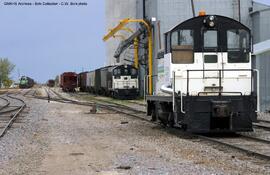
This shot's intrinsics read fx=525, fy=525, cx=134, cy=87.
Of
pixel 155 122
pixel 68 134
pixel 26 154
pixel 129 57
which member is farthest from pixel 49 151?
pixel 129 57

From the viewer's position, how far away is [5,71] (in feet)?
478

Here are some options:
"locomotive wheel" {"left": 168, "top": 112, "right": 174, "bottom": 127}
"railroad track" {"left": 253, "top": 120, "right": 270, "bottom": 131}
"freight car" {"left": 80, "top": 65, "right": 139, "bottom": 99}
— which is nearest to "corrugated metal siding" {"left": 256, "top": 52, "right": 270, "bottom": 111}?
"railroad track" {"left": 253, "top": 120, "right": 270, "bottom": 131}

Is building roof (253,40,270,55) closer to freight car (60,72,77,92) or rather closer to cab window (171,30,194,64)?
cab window (171,30,194,64)

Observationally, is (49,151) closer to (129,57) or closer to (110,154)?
(110,154)

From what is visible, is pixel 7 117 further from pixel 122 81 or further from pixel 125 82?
pixel 125 82

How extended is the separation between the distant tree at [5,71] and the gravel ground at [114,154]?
12393 cm

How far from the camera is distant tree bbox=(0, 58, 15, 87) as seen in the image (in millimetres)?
138150

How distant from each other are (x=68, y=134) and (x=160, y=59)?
380cm

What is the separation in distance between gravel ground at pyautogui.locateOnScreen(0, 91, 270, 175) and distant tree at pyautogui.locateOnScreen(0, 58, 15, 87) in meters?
124

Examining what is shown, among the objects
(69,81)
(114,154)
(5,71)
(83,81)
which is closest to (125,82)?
(83,81)

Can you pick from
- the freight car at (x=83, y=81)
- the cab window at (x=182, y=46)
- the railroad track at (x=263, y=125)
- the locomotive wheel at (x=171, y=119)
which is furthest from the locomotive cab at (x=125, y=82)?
the cab window at (x=182, y=46)

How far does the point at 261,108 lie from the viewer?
26906 mm

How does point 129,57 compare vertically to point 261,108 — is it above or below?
above

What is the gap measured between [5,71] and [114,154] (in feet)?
455
